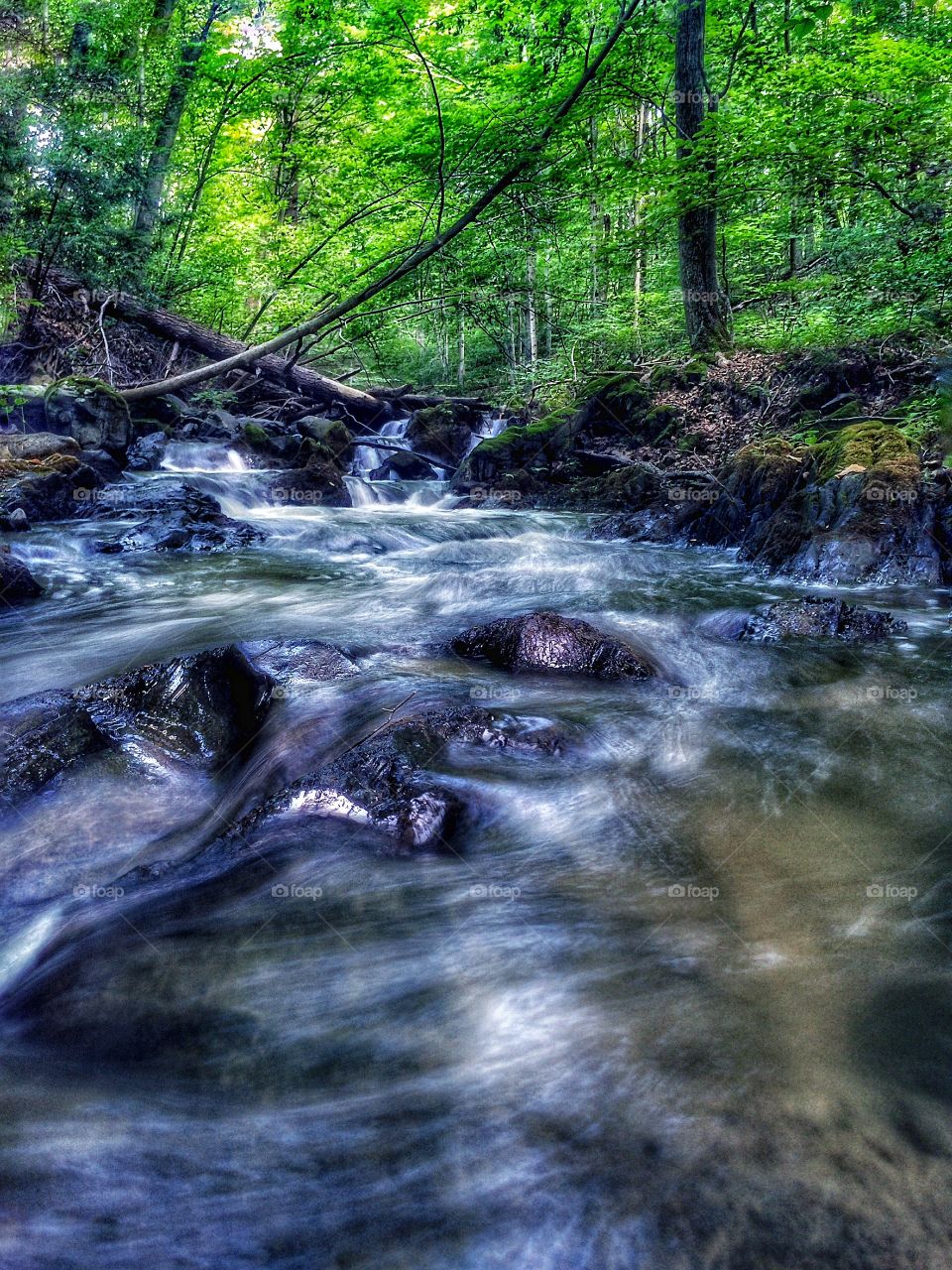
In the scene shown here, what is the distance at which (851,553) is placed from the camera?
287 inches

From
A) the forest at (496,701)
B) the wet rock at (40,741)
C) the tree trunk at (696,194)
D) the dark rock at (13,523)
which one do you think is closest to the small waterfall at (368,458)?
the forest at (496,701)

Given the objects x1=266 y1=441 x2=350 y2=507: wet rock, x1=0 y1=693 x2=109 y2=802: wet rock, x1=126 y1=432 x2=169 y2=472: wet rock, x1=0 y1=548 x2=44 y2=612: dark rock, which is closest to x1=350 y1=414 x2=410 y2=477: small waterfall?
x1=266 y1=441 x2=350 y2=507: wet rock

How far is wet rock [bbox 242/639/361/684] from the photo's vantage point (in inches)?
170

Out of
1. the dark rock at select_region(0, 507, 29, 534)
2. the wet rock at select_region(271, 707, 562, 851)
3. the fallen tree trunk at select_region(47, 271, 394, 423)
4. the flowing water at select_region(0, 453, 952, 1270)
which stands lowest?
the flowing water at select_region(0, 453, 952, 1270)

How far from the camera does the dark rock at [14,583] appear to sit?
6.72 metres

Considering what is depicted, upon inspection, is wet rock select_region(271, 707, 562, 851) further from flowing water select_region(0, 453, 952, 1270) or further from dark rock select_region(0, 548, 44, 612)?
dark rock select_region(0, 548, 44, 612)

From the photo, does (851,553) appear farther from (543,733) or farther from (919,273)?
(543,733)

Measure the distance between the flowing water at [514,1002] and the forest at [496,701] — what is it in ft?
0.05

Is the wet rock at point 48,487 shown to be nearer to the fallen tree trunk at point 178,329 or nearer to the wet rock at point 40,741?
the fallen tree trunk at point 178,329

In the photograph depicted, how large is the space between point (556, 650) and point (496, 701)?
839 mm

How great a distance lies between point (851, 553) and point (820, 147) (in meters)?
5.09

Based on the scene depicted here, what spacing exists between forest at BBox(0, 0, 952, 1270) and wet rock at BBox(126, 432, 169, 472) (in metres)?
0.09

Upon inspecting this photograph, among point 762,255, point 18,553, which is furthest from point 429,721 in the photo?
point 762,255

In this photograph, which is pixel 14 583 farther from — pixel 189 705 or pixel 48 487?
pixel 189 705
